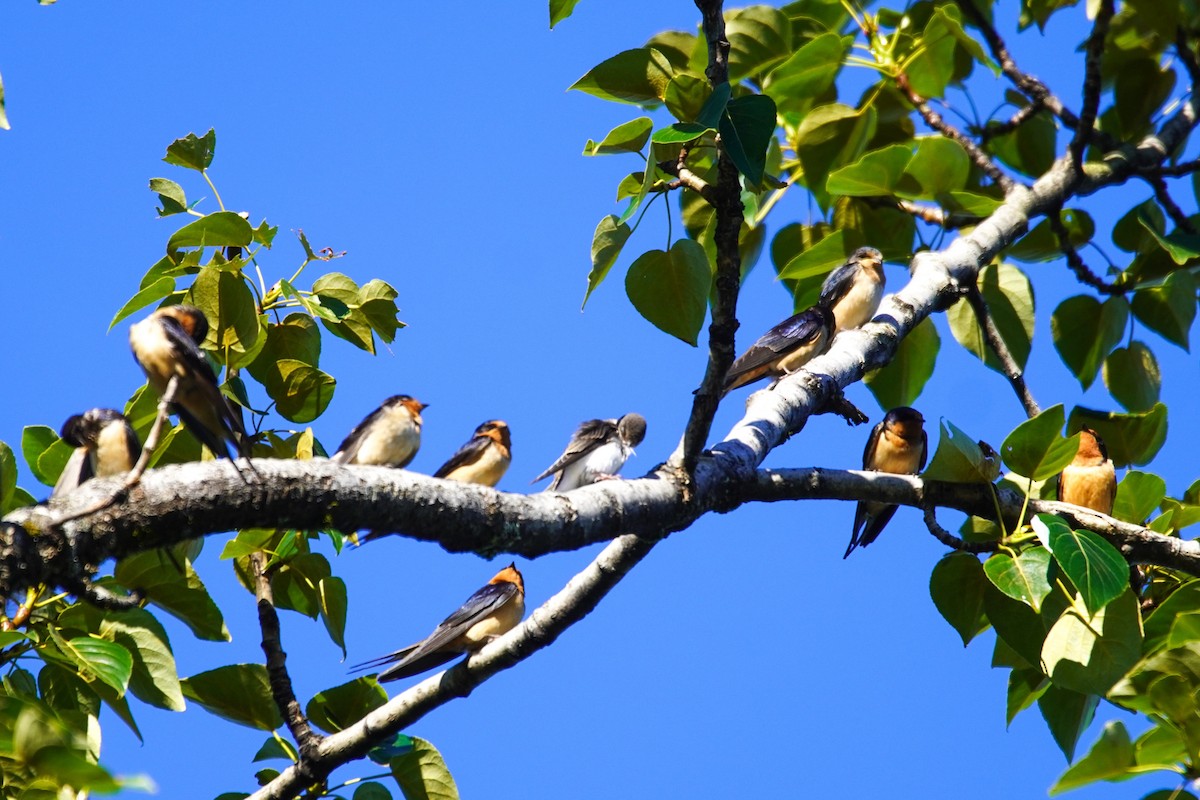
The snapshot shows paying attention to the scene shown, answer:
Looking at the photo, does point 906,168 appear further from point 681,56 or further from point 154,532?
point 154,532

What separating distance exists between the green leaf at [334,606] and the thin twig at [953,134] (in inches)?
158

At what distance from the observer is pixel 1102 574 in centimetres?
328

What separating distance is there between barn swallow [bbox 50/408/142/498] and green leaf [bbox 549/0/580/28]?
207 centimetres

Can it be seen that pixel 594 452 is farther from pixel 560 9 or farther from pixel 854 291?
pixel 560 9

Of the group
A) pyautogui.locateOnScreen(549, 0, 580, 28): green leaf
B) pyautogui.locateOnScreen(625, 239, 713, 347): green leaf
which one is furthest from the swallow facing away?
pyautogui.locateOnScreen(549, 0, 580, 28): green leaf

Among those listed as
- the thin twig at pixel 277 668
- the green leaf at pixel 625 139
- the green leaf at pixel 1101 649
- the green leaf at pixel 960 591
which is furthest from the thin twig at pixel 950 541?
the thin twig at pixel 277 668

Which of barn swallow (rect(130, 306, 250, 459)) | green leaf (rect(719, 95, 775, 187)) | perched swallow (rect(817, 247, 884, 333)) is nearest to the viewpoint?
green leaf (rect(719, 95, 775, 187))

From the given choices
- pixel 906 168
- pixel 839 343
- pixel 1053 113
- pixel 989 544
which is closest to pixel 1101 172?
pixel 1053 113

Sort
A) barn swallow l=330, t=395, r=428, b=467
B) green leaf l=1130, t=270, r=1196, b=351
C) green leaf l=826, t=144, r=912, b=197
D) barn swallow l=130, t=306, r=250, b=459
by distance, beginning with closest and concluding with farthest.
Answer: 1. barn swallow l=130, t=306, r=250, b=459
2. barn swallow l=330, t=395, r=428, b=467
3. green leaf l=826, t=144, r=912, b=197
4. green leaf l=1130, t=270, r=1196, b=351

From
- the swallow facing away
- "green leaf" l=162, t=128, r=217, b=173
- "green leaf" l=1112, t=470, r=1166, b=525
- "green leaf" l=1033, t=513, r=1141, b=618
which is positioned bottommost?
"green leaf" l=1033, t=513, r=1141, b=618

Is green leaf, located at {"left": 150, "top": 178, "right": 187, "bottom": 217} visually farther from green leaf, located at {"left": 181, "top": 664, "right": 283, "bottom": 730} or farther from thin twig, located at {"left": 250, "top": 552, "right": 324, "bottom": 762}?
green leaf, located at {"left": 181, "top": 664, "right": 283, "bottom": 730}

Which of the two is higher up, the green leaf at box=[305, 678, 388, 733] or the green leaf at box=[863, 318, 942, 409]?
the green leaf at box=[863, 318, 942, 409]

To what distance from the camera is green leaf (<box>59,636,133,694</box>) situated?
3195mm

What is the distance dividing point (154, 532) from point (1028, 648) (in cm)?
315
